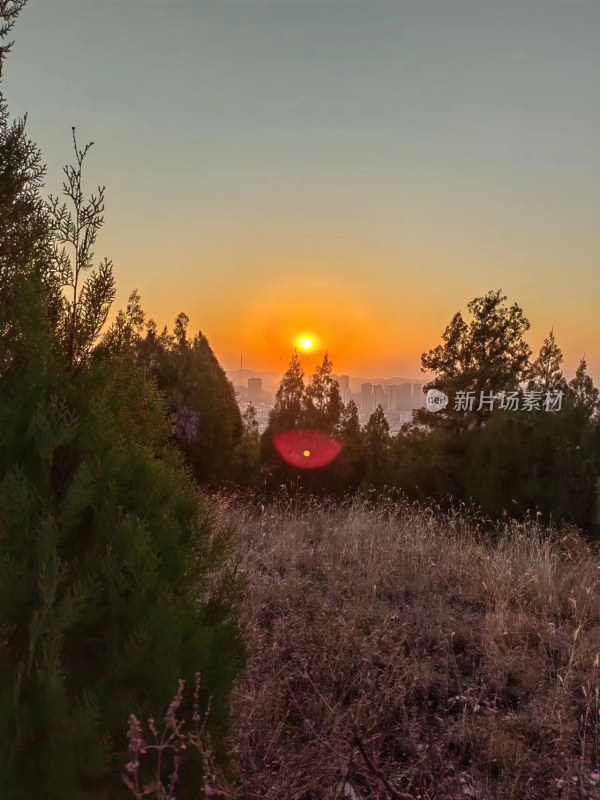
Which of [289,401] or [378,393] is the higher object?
[378,393]

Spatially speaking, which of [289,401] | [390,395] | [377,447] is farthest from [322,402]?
[390,395]

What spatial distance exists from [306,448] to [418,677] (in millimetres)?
9903

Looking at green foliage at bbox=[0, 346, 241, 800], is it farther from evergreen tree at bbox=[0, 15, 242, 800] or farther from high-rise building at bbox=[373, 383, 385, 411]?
high-rise building at bbox=[373, 383, 385, 411]

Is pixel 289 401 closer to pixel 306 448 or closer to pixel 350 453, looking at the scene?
pixel 306 448

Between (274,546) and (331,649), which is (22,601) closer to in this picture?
(331,649)

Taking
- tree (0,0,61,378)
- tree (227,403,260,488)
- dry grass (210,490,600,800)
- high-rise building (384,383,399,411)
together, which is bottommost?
dry grass (210,490,600,800)

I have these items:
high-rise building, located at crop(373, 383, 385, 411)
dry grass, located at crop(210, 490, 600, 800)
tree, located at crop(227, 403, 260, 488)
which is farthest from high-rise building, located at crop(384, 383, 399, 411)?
dry grass, located at crop(210, 490, 600, 800)

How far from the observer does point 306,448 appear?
13.4m

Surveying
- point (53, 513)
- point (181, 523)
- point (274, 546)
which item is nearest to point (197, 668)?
point (181, 523)

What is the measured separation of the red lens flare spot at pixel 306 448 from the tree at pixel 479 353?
306 cm

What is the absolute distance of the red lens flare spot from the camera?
43.9 feet

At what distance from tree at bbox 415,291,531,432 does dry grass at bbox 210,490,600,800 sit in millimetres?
9512

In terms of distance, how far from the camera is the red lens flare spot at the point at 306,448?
43.9 ft

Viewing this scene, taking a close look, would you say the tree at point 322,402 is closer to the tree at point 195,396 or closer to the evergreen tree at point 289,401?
the evergreen tree at point 289,401
